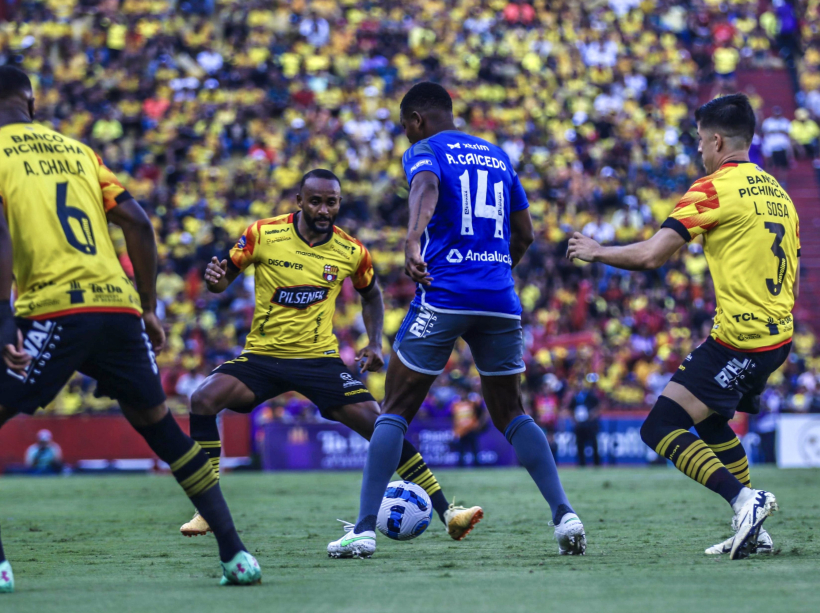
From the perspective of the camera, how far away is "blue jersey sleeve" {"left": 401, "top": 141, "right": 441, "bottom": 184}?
6426 mm

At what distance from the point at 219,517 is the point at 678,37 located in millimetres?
30371

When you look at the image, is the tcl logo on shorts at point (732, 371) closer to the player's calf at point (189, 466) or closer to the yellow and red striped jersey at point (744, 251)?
the yellow and red striped jersey at point (744, 251)

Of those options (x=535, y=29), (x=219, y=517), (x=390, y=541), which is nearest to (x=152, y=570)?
(x=219, y=517)

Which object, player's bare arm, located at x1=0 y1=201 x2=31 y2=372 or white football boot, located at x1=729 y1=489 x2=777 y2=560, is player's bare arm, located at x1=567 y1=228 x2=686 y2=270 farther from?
player's bare arm, located at x1=0 y1=201 x2=31 y2=372

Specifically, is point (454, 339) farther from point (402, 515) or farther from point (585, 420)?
point (585, 420)

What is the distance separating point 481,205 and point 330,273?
2.15 metres

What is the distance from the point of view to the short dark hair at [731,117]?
22.1ft

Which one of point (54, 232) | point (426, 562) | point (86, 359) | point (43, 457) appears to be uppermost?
point (54, 232)

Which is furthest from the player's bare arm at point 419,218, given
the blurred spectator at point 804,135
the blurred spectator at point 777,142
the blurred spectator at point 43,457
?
the blurred spectator at point 804,135

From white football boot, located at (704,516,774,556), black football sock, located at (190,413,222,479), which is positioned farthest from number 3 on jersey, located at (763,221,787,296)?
black football sock, located at (190,413,222,479)

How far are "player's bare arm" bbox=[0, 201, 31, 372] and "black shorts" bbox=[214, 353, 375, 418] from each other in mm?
3259

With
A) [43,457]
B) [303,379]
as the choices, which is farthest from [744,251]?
[43,457]

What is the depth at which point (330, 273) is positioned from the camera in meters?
8.43

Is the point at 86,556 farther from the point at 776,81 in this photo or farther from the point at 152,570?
the point at 776,81
